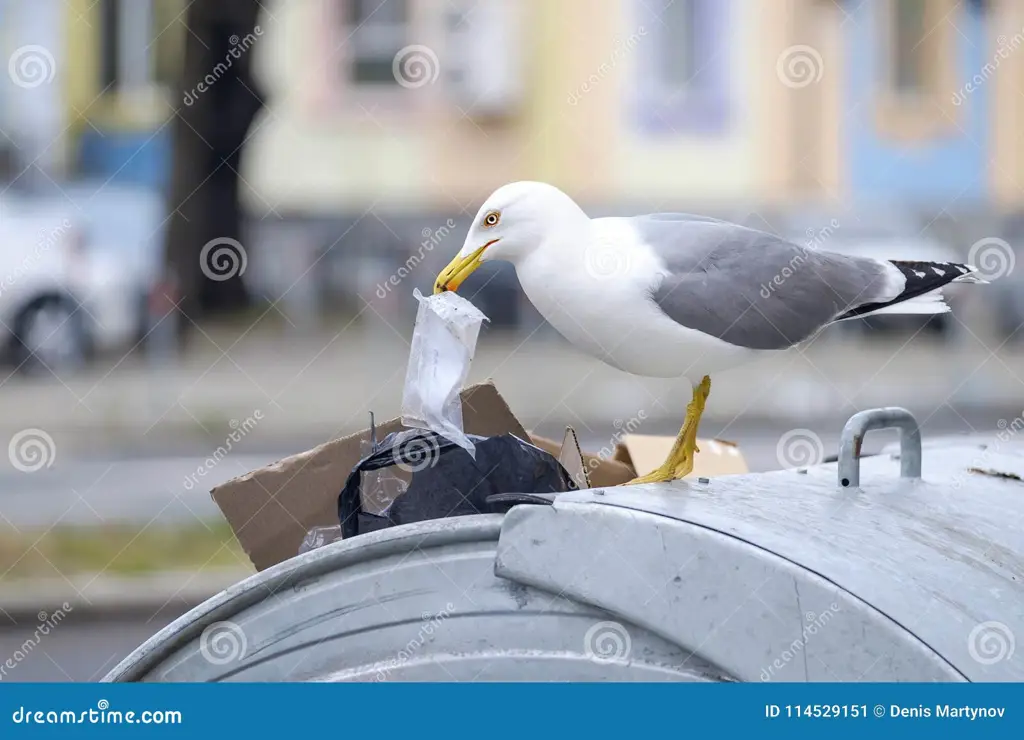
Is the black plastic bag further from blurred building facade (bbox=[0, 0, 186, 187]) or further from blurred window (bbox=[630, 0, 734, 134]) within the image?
blurred window (bbox=[630, 0, 734, 134])

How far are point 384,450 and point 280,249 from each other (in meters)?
10.1

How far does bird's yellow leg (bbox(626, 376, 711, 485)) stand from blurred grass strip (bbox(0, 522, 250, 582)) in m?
3.32

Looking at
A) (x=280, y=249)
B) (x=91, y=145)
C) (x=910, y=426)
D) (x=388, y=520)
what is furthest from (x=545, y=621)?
(x=91, y=145)

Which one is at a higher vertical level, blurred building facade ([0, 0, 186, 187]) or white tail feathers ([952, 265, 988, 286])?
blurred building facade ([0, 0, 186, 187])

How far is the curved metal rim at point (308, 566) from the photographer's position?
1.30 metres

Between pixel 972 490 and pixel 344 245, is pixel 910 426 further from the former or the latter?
pixel 344 245

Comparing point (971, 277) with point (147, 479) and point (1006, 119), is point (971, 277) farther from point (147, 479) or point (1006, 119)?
point (1006, 119)

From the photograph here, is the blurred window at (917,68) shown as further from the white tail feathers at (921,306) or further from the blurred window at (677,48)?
the white tail feathers at (921,306)

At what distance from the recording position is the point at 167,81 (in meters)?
11.1

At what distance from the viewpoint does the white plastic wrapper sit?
59.8 inches

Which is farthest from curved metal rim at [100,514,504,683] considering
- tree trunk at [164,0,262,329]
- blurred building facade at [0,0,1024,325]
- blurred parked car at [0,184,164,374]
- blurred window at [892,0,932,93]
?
blurred window at [892,0,932,93]

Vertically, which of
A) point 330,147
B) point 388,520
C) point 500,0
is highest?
point 500,0

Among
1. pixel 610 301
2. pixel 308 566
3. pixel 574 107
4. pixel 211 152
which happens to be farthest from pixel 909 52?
pixel 308 566

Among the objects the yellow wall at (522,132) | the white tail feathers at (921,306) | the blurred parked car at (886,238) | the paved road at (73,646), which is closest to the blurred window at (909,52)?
the yellow wall at (522,132)
